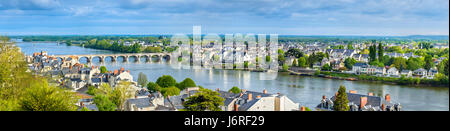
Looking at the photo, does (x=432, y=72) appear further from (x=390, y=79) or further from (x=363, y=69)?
(x=363, y=69)

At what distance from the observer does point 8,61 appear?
140 inches

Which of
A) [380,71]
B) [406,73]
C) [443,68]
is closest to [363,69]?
[380,71]

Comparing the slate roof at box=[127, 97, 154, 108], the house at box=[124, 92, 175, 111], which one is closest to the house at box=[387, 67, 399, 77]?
the house at box=[124, 92, 175, 111]

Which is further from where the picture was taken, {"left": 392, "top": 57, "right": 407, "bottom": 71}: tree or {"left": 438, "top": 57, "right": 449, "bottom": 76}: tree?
{"left": 392, "top": 57, "right": 407, "bottom": 71}: tree

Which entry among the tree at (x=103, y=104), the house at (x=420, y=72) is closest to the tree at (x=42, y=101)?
the tree at (x=103, y=104)

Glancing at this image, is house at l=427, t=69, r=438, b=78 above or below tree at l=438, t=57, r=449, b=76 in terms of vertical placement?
below

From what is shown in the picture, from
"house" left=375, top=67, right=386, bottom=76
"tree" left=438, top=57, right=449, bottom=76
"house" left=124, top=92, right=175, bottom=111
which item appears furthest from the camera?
"house" left=375, top=67, right=386, bottom=76

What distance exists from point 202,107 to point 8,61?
Answer: 6.76ft

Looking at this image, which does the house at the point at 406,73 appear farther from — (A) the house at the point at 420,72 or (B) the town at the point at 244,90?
(A) the house at the point at 420,72

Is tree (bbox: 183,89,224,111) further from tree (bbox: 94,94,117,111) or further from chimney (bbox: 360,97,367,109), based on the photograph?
chimney (bbox: 360,97,367,109)
